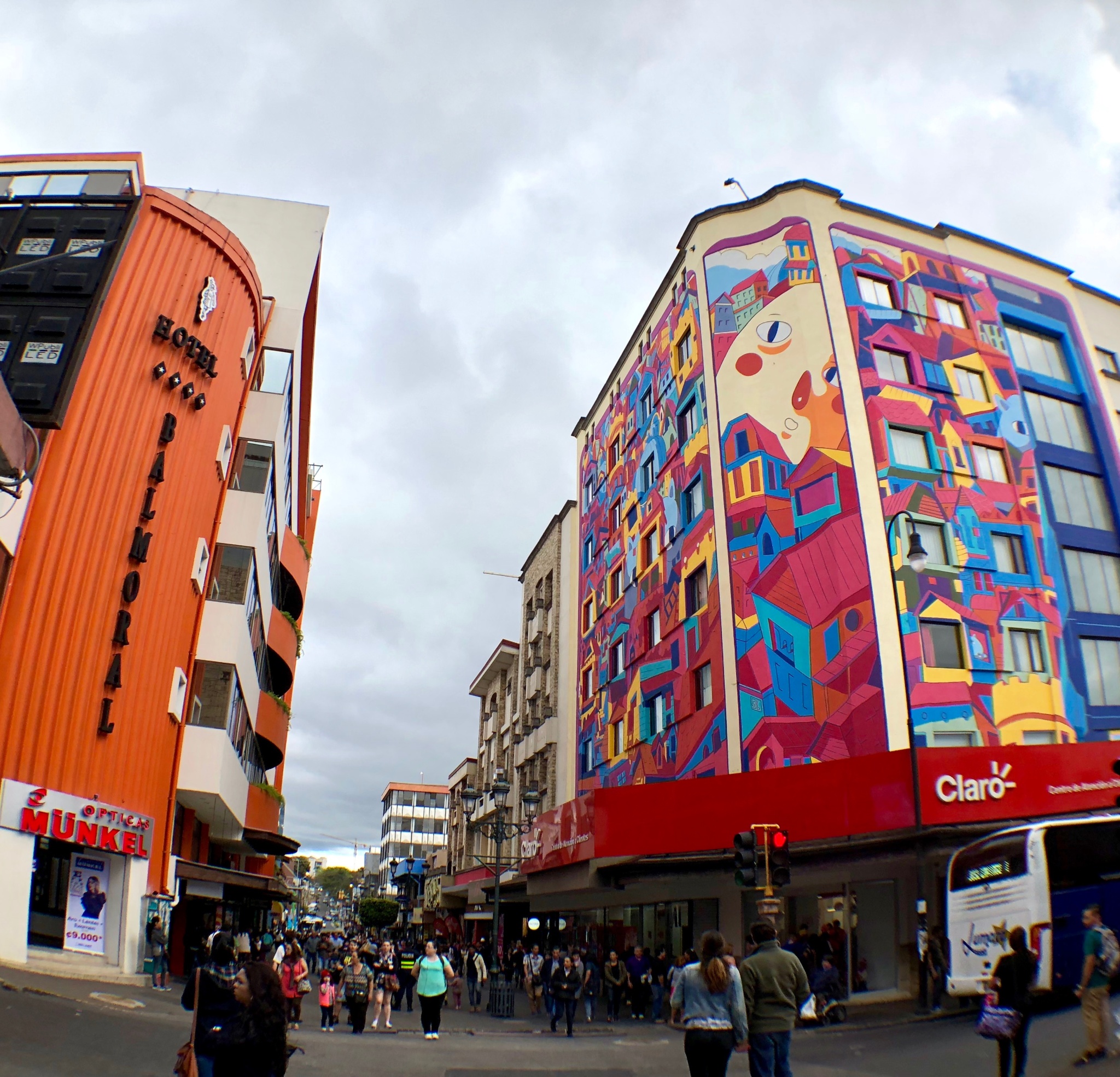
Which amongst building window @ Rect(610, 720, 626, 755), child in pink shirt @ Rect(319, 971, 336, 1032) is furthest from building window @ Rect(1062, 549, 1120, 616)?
child in pink shirt @ Rect(319, 971, 336, 1032)

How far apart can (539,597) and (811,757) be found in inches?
1106

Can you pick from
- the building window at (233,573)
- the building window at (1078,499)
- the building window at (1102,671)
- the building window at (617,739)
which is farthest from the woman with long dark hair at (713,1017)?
the building window at (617,739)

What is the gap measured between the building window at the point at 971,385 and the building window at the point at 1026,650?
27.3 feet

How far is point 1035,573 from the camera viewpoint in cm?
2842

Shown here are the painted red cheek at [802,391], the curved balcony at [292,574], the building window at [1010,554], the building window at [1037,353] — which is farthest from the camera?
the curved balcony at [292,574]

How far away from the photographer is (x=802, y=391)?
29.7 metres

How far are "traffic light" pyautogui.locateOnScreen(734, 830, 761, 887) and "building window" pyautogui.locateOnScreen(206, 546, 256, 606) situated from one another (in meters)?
18.5

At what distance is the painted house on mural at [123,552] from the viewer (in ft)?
58.6

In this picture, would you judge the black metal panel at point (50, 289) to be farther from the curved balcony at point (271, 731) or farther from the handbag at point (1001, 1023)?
the handbag at point (1001, 1023)

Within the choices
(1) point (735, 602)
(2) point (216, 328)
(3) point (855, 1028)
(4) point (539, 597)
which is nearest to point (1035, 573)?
(1) point (735, 602)

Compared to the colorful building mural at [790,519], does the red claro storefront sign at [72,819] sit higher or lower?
lower

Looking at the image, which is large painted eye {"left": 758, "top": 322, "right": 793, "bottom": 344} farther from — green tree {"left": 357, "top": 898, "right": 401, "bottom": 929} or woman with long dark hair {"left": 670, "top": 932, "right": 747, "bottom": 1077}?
green tree {"left": 357, "top": 898, "right": 401, "bottom": 929}

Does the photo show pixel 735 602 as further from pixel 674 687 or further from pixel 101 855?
pixel 101 855

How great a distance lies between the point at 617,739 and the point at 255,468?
708 inches
